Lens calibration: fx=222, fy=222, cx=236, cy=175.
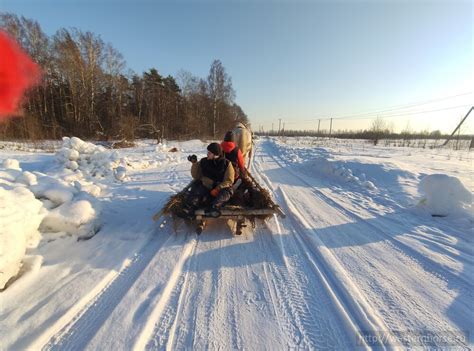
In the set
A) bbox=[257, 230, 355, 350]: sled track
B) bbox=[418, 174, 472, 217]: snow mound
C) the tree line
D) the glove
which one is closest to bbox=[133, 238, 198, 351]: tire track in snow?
bbox=[257, 230, 355, 350]: sled track

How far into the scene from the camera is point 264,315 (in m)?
2.09

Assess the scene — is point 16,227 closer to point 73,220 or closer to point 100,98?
point 73,220

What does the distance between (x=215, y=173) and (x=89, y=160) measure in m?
6.29

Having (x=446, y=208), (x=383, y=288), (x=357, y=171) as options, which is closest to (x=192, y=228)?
(x=383, y=288)

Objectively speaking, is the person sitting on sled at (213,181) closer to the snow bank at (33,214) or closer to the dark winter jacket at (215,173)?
the dark winter jacket at (215,173)

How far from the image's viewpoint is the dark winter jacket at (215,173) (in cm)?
397

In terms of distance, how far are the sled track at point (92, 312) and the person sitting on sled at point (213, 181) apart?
1.23 meters

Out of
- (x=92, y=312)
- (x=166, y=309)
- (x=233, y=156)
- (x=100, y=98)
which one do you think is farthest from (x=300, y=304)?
(x=100, y=98)

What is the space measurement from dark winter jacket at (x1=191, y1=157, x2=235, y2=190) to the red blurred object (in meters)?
3.00

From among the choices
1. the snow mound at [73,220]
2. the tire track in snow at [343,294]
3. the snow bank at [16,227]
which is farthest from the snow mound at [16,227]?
the tire track in snow at [343,294]

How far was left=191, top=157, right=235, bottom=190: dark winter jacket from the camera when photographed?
13.0 feet

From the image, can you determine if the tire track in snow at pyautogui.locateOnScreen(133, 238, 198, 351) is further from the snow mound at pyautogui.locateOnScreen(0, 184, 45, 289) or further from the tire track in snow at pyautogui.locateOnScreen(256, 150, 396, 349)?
the snow mound at pyautogui.locateOnScreen(0, 184, 45, 289)

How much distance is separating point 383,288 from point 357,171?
6.91 metres

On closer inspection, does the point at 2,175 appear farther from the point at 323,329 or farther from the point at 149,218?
the point at 323,329
